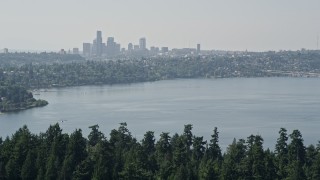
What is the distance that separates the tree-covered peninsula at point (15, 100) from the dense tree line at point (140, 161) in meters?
14.2

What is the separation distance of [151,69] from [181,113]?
26984 millimetres

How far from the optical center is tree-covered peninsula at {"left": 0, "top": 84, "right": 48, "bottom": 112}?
893 inches

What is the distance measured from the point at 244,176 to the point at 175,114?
13.0m

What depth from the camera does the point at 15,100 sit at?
2373cm

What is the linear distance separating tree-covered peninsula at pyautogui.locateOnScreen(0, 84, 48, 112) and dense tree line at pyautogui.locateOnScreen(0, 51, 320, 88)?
3.93 m

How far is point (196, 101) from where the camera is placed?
84.3 ft

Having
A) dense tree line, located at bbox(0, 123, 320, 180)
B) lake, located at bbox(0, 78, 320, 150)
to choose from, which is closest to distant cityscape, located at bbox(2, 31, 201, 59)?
lake, located at bbox(0, 78, 320, 150)

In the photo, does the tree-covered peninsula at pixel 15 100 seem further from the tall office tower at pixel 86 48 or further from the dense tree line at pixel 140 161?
the tall office tower at pixel 86 48

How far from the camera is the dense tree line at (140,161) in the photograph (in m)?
7.31

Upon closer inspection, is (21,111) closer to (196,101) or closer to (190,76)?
(196,101)

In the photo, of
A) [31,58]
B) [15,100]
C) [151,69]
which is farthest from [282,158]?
[31,58]

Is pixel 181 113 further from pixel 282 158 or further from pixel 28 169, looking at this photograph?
pixel 28 169

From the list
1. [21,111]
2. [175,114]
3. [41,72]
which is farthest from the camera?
[41,72]

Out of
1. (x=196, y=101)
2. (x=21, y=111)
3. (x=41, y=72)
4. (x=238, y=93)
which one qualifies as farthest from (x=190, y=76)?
(x=21, y=111)
